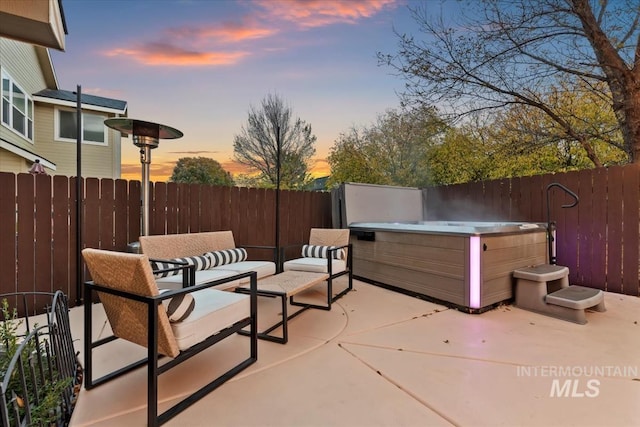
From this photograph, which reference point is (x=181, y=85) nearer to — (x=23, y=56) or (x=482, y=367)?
(x=23, y=56)

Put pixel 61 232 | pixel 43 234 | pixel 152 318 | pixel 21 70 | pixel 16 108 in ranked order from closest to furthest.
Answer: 1. pixel 152 318
2. pixel 43 234
3. pixel 61 232
4. pixel 16 108
5. pixel 21 70

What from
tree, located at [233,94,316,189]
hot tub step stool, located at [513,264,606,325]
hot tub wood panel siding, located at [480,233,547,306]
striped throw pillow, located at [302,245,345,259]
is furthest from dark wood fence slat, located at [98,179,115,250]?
tree, located at [233,94,316,189]

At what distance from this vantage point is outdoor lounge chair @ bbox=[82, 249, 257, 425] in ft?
5.17

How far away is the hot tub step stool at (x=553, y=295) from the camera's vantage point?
9.69ft

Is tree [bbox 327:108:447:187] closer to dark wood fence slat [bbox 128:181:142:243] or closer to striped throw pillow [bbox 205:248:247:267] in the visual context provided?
striped throw pillow [bbox 205:248:247:267]

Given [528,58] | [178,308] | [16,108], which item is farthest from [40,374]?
[16,108]

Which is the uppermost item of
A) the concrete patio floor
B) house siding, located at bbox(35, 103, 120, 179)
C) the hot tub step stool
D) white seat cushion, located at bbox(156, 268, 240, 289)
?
house siding, located at bbox(35, 103, 120, 179)

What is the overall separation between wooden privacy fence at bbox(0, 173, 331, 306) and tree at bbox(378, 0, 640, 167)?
11.8 feet

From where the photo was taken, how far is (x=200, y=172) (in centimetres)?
1764

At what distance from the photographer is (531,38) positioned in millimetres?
4609

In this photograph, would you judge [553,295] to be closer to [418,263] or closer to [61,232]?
[418,263]

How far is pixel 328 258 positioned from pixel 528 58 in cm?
457

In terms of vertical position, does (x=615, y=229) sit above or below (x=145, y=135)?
below

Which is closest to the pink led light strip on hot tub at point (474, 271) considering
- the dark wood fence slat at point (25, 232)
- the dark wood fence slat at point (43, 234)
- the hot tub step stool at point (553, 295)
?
the hot tub step stool at point (553, 295)
